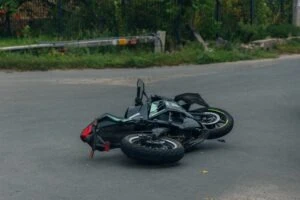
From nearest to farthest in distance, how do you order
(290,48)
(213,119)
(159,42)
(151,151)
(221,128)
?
(151,151)
(221,128)
(213,119)
(159,42)
(290,48)

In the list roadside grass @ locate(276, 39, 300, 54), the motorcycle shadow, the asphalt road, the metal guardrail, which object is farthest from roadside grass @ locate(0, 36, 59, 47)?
the motorcycle shadow

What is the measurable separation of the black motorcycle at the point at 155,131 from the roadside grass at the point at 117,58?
7257 mm

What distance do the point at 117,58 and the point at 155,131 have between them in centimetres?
876

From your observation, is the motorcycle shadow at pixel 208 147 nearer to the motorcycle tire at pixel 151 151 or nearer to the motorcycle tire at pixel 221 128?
the motorcycle tire at pixel 221 128

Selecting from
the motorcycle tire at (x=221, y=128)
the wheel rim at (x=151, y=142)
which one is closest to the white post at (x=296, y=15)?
the motorcycle tire at (x=221, y=128)

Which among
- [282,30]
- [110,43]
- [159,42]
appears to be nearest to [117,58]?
[110,43]

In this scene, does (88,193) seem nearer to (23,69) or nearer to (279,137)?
(279,137)

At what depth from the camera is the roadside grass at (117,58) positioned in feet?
50.7

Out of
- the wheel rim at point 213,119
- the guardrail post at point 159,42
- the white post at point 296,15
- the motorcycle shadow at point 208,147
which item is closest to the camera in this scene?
the motorcycle shadow at point 208,147

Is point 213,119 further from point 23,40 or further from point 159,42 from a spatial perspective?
point 23,40

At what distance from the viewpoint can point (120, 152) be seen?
8.35 m

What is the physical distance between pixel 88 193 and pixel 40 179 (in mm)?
706

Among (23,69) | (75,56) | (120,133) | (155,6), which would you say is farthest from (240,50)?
(120,133)

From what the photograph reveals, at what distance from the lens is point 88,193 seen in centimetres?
666
